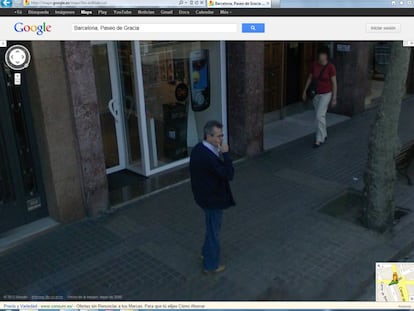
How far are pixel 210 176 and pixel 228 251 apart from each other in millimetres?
1281

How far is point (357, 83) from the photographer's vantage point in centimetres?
1029

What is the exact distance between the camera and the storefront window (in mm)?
7250

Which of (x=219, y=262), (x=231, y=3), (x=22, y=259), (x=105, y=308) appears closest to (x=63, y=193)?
(x=22, y=259)

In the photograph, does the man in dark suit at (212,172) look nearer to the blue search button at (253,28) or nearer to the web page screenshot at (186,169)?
the web page screenshot at (186,169)

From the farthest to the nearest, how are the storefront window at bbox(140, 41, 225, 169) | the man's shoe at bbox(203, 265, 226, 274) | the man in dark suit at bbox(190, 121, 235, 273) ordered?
the storefront window at bbox(140, 41, 225, 169), the man's shoe at bbox(203, 265, 226, 274), the man in dark suit at bbox(190, 121, 235, 273)

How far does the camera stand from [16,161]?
5391 mm

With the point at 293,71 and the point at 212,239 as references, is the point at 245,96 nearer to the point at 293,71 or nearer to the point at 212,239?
the point at 293,71

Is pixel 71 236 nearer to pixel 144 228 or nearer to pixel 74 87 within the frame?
pixel 144 228

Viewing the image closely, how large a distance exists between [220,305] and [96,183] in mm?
3772

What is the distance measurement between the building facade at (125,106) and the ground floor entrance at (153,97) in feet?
0.05

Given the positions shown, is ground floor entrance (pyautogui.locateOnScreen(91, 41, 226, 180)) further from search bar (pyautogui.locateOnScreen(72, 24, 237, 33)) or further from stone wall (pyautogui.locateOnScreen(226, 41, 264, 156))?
search bar (pyautogui.locateOnScreen(72, 24, 237, 33))

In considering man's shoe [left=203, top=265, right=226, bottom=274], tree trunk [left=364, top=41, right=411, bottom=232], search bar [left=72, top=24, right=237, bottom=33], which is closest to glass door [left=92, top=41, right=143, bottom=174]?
man's shoe [left=203, top=265, right=226, bottom=274]

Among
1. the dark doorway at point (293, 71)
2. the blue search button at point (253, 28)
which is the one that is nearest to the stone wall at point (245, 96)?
the dark doorway at point (293, 71)

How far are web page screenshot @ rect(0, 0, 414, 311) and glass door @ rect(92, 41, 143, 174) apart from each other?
0.02 meters
